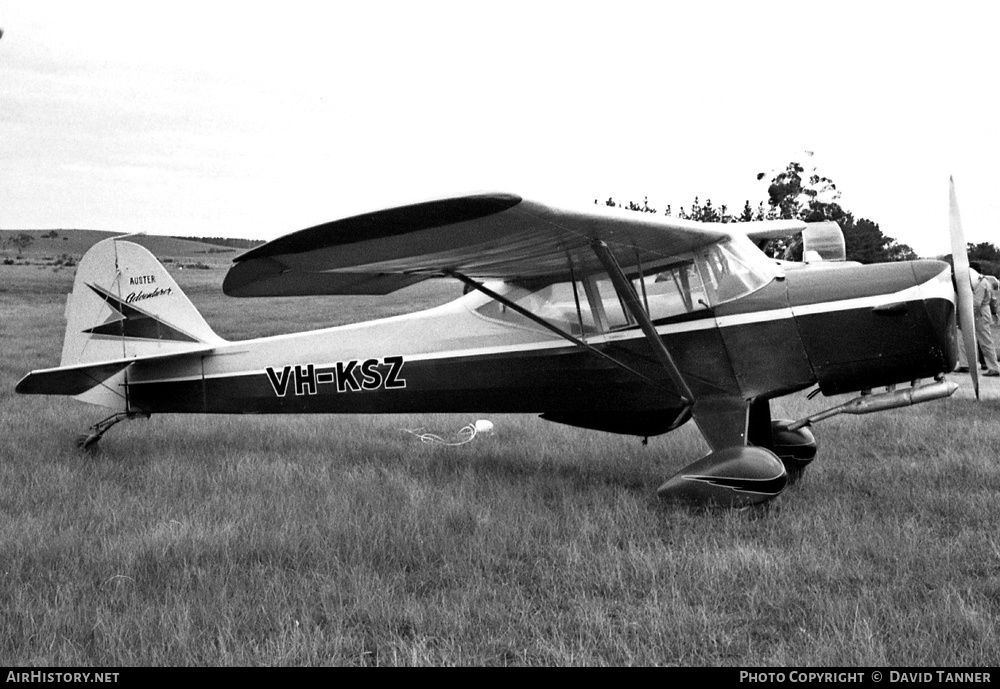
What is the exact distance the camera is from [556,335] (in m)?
6.27

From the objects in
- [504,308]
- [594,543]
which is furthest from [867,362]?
[504,308]

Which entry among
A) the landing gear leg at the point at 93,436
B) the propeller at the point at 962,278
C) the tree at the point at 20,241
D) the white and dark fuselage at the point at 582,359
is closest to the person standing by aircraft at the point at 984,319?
the propeller at the point at 962,278

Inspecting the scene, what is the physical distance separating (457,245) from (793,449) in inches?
→ 125

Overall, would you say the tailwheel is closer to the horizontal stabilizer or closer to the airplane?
the airplane

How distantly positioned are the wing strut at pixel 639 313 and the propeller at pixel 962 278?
76.3 inches

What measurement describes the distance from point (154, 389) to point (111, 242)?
1.52 metres

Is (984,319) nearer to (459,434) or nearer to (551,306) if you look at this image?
(459,434)

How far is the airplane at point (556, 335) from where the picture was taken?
5027mm

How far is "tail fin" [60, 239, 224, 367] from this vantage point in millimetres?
7543

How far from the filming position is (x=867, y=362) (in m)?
5.30

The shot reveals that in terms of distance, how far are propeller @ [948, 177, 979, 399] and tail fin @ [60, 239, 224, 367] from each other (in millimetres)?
6343

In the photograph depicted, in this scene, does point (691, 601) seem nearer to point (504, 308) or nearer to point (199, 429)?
point (504, 308)

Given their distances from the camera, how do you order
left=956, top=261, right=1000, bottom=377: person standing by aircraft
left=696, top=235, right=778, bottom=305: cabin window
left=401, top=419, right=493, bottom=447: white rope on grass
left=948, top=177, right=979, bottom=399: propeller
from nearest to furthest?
left=948, top=177, right=979, bottom=399: propeller
left=696, top=235, right=778, bottom=305: cabin window
left=401, top=419, right=493, bottom=447: white rope on grass
left=956, top=261, right=1000, bottom=377: person standing by aircraft

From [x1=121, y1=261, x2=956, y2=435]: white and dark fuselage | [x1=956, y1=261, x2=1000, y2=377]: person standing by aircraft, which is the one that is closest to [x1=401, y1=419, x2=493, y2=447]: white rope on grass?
[x1=121, y1=261, x2=956, y2=435]: white and dark fuselage
